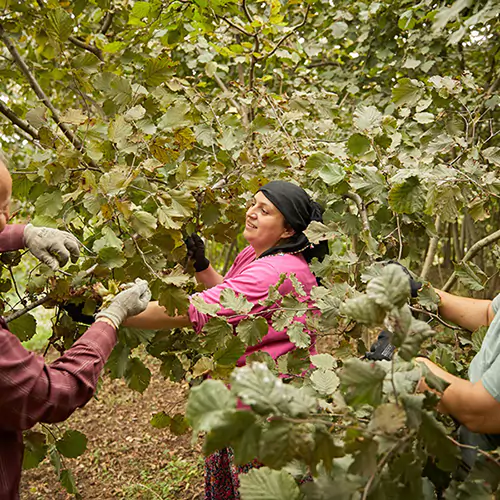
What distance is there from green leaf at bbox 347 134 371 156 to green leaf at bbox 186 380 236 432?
138cm

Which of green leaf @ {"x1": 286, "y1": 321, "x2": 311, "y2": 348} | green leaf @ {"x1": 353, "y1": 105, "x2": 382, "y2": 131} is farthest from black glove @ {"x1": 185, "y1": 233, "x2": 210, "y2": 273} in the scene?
green leaf @ {"x1": 353, "y1": 105, "x2": 382, "y2": 131}

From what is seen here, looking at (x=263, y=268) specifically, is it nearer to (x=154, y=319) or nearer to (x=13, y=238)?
(x=154, y=319)

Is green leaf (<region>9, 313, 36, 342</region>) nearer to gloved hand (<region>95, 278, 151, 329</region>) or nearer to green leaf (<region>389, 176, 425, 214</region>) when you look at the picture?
gloved hand (<region>95, 278, 151, 329</region>)

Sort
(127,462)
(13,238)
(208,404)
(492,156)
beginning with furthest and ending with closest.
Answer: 1. (127,462)
2. (492,156)
3. (13,238)
4. (208,404)

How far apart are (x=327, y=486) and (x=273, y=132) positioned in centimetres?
182

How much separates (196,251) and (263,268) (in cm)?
54

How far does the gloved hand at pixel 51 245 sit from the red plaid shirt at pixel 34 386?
369 mm

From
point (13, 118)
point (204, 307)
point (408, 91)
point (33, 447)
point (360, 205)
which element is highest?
point (408, 91)

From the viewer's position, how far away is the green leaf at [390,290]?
2.57 ft

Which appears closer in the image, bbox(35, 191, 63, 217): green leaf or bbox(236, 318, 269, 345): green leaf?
bbox(236, 318, 269, 345): green leaf

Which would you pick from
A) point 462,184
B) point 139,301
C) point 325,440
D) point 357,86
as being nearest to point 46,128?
point 139,301

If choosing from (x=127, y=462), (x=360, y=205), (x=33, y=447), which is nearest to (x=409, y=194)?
(x=360, y=205)

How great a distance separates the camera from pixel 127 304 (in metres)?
1.43

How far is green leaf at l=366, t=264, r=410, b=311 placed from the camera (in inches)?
30.9
